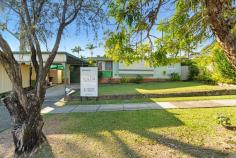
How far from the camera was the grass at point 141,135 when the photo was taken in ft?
17.7

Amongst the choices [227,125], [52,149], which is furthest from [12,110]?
[227,125]

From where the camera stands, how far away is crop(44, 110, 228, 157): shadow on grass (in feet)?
17.7

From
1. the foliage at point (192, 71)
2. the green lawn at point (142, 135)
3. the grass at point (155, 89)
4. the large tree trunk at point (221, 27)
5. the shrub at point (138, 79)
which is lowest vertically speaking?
the green lawn at point (142, 135)

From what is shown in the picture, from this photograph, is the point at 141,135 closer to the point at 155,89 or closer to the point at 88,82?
the point at 88,82

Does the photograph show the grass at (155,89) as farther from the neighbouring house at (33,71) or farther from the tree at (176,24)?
the tree at (176,24)

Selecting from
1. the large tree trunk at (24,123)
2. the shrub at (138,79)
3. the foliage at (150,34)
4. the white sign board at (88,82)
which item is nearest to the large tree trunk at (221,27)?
the foliage at (150,34)

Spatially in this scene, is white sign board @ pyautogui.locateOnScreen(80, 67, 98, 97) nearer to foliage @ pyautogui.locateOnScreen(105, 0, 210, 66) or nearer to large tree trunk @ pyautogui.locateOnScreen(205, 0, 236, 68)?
foliage @ pyautogui.locateOnScreen(105, 0, 210, 66)

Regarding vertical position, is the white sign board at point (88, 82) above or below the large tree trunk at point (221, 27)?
below

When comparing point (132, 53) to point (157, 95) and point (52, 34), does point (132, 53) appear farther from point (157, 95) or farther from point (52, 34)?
point (157, 95)

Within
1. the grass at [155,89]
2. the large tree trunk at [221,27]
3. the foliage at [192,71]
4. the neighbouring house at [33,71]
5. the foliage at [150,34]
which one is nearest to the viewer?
the large tree trunk at [221,27]

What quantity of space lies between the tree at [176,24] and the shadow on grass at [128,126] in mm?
2151

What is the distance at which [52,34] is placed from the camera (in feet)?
20.9

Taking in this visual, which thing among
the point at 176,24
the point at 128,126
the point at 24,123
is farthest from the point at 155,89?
the point at 24,123

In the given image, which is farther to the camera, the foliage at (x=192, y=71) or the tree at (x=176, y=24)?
the foliage at (x=192, y=71)
